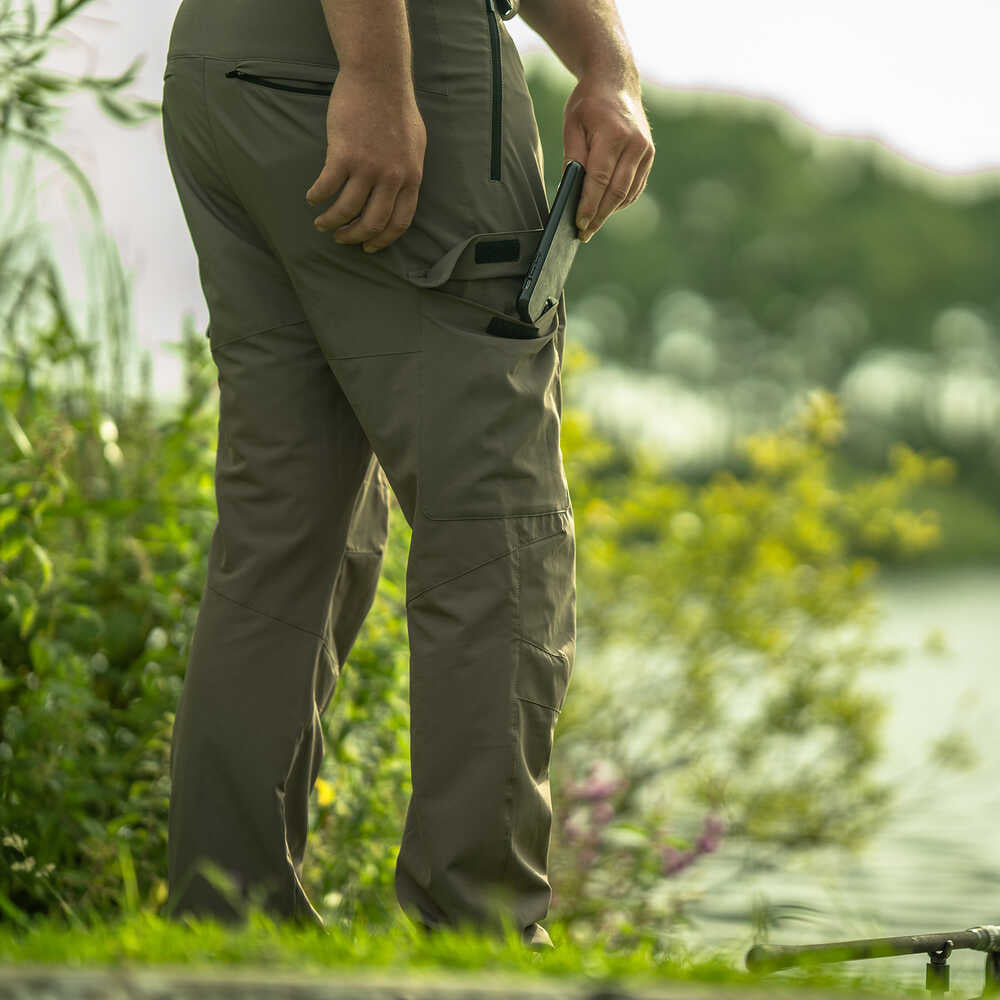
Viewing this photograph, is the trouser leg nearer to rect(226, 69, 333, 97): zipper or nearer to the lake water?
rect(226, 69, 333, 97): zipper

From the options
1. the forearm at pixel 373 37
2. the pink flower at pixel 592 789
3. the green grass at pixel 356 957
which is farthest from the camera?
the pink flower at pixel 592 789

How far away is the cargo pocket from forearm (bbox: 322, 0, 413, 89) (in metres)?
0.24

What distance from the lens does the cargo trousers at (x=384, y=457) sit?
135cm

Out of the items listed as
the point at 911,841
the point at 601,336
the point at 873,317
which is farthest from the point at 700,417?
the point at 911,841

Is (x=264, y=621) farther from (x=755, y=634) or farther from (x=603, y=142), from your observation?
(x=755, y=634)

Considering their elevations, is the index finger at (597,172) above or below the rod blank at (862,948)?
above

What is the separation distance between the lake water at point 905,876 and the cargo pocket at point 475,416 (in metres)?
0.52

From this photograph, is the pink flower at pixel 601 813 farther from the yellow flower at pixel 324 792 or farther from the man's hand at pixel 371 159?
the man's hand at pixel 371 159

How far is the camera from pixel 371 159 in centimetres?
135

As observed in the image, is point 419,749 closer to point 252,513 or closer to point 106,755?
point 252,513

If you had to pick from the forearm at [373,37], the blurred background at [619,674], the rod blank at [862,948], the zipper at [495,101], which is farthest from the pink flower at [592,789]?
the forearm at [373,37]

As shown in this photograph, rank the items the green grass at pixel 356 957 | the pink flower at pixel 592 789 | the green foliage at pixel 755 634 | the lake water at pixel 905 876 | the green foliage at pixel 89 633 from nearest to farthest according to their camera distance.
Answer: the green grass at pixel 356 957, the green foliage at pixel 89 633, the lake water at pixel 905 876, the pink flower at pixel 592 789, the green foliage at pixel 755 634

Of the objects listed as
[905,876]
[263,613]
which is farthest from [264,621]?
[905,876]

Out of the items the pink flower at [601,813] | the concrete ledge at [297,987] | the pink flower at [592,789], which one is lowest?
the pink flower at [601,813]
